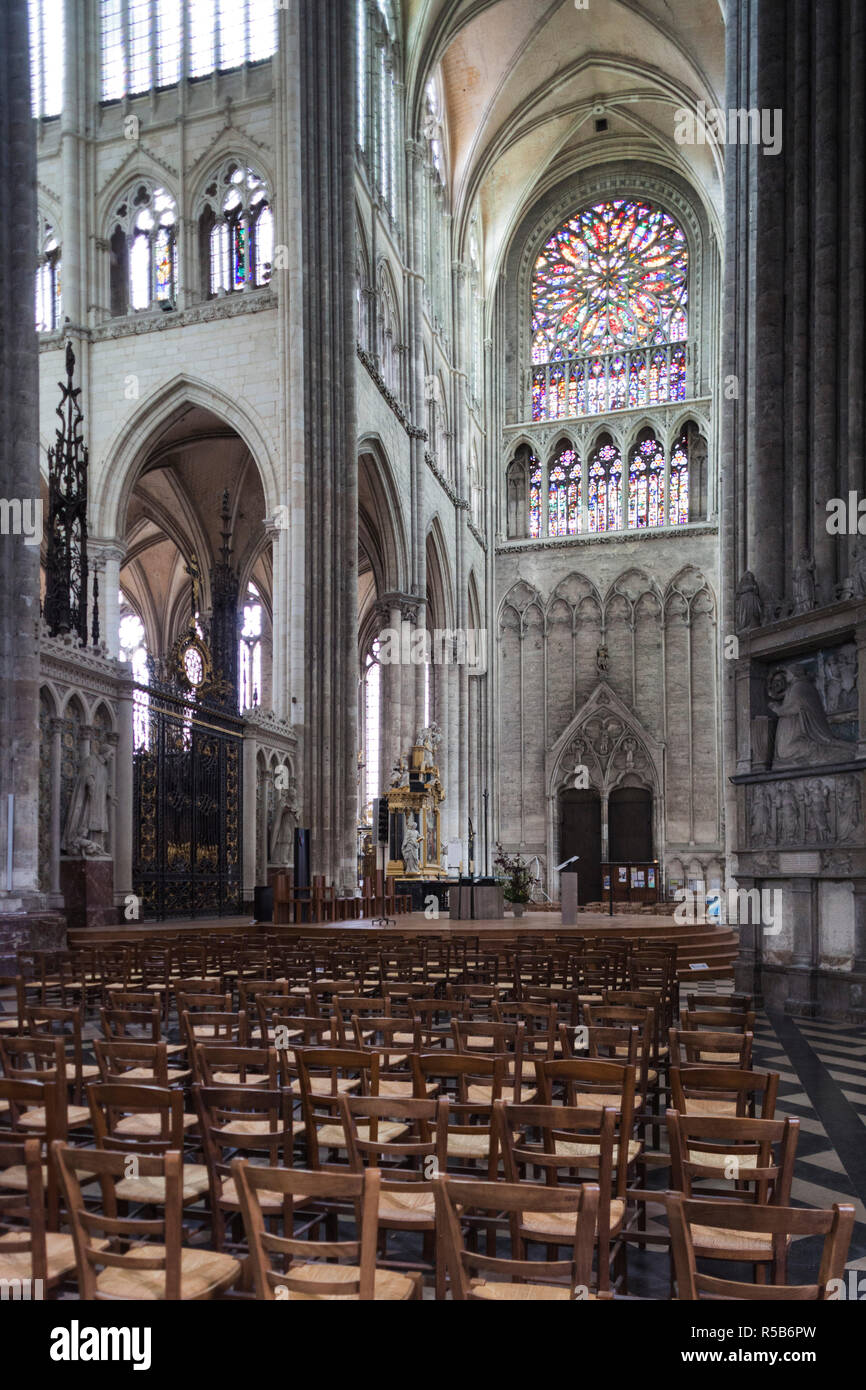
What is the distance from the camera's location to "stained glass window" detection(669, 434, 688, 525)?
43594mm

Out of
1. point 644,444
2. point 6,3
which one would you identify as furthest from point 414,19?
point 6,3

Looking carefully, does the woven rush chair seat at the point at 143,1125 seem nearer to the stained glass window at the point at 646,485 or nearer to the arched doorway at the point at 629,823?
→ the arched doorway at the point at 629,823

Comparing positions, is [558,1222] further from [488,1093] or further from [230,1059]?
[488,1093]

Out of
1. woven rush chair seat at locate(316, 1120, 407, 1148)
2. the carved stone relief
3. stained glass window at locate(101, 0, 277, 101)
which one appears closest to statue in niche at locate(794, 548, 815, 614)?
the carved stone relief

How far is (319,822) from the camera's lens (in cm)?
2650

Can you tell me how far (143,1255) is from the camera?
3.60 m

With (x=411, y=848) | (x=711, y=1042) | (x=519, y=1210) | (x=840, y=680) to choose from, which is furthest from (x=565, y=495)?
(x=519, y=1210)

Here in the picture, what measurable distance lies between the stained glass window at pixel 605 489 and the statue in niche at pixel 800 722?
30.3 metres

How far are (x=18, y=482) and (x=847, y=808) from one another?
10.2 meters

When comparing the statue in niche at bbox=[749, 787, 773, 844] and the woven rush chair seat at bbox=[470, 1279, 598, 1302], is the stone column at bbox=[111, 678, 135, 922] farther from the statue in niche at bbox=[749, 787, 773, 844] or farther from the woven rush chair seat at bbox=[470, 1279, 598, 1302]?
the woven rush chair seat at bbox=[470, 1279, 598, 1302]

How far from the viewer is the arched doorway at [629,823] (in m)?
42.0

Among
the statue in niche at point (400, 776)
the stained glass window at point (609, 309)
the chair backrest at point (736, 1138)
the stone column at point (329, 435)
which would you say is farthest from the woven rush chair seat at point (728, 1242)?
the stained glass window at point (609, 309)

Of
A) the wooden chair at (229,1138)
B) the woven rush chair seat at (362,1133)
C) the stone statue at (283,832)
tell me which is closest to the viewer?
the wooden chair at (229,1138)
